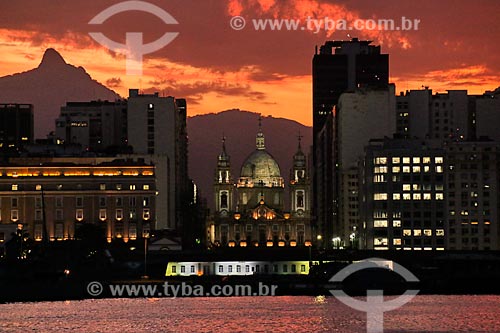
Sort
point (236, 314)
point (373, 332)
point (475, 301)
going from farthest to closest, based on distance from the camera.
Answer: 1. point (475, 301)
2. point (236, 314)
3. point (373, 332)

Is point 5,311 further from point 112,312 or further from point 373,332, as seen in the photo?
point 373,332

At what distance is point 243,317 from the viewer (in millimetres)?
175250

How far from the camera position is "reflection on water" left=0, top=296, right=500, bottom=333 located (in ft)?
518

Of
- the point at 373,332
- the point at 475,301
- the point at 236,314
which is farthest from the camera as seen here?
the point at 475,301

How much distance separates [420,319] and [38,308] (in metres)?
45.1

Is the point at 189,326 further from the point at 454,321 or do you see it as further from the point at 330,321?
the point at 454,321

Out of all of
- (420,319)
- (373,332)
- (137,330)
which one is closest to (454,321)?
(420,319)

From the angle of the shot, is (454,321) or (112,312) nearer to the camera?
(454,321)

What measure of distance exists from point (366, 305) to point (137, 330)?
4213 cm

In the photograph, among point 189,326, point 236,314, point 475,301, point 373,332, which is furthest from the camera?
point 475,301

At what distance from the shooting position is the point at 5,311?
184000mm

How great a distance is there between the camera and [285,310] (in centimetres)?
18475

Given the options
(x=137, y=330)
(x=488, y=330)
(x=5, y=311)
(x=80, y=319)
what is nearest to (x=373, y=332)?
(x=488, y=330)

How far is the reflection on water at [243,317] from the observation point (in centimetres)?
15800
